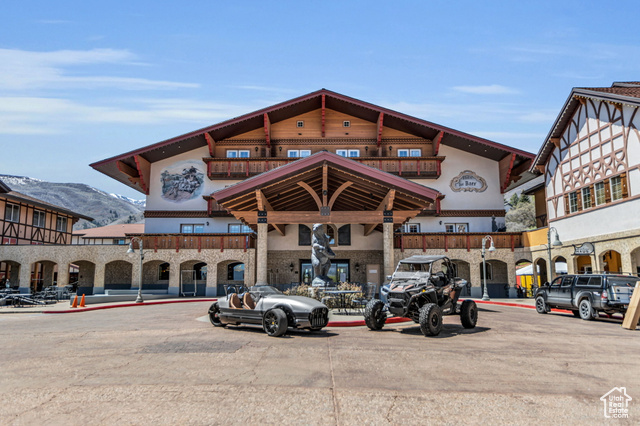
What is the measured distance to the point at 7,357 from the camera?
8016 mm

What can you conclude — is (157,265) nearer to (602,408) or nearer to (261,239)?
(261,239)

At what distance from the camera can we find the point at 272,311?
10.3m

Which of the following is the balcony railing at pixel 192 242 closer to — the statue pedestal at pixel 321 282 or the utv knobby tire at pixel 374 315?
the statue pedestal at pixel 321 282

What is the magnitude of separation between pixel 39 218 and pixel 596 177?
4308 centimetres

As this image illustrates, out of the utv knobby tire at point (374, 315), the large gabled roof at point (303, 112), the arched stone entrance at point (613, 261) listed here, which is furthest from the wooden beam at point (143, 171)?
the arched stone entrance at point (613, 261)

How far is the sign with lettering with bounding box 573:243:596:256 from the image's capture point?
2095 centimetres

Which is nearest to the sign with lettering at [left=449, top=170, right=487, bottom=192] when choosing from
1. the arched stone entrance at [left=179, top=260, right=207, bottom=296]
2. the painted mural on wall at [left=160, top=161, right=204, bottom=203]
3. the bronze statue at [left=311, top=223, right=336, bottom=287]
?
the bronze statue at [left=311, top=223, right=336, bottom=287]

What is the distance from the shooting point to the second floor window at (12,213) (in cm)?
3475

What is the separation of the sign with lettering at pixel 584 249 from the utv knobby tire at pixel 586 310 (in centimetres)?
697

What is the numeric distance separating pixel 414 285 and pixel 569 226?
54.3 feet

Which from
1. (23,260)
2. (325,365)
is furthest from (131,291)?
(325,365)

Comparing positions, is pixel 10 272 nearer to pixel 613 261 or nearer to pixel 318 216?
pixel 318 216

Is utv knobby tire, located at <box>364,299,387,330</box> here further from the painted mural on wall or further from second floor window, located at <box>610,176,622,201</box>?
the painted mural on wall

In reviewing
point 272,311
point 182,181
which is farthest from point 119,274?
point 272,311
